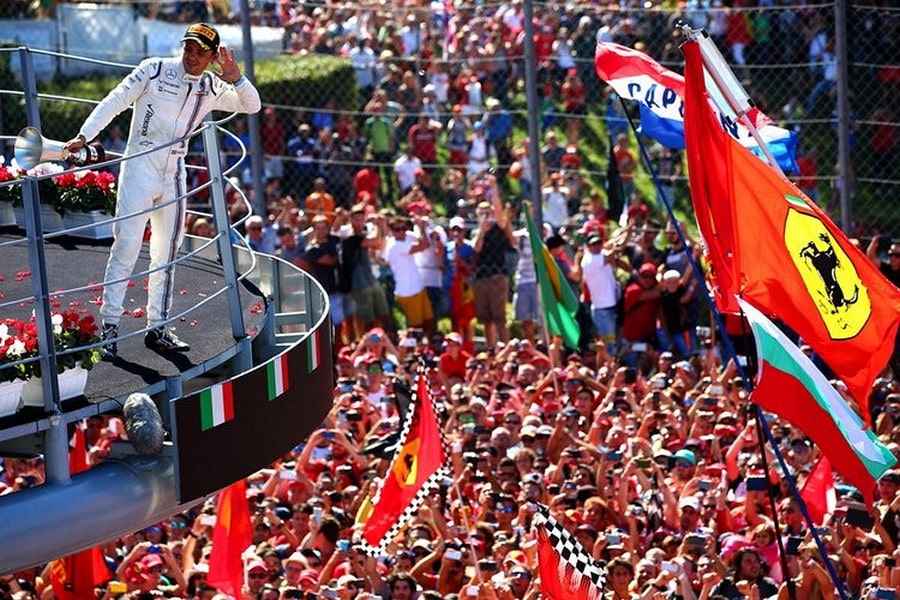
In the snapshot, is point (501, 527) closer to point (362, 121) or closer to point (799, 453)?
point (799, 453)

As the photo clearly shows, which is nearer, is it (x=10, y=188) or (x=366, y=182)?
(x=10, y=188)

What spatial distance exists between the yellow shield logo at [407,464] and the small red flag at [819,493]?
251cm

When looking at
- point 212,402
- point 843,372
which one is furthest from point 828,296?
point 212,402

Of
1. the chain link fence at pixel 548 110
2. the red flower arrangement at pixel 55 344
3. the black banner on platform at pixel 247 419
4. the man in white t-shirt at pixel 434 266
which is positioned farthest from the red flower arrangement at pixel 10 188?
the chain link fence at pixel 548 110

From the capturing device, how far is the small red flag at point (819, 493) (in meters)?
12.5

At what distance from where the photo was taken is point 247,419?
304 inches

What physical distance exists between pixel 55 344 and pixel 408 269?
1104cm

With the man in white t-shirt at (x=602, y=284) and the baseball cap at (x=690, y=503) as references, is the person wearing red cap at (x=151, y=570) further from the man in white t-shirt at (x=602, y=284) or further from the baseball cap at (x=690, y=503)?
the man in white t-shirt at (x=602, y=284)

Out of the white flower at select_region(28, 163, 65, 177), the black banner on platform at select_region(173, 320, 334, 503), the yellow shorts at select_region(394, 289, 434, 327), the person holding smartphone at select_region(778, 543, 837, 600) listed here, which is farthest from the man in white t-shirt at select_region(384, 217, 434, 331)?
the black banner on platform at select_region(173, 320, 334, 503)

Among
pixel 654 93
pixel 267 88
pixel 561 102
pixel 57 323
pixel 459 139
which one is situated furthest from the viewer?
pixel 267 88

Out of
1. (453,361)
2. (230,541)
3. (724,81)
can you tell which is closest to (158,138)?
(724,81)

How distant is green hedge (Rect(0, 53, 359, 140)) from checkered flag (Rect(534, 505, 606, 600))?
12435 mm

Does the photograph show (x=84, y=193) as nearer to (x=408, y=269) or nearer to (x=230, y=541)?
(x=230, y=541)

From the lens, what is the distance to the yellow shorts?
18797 millimetres
